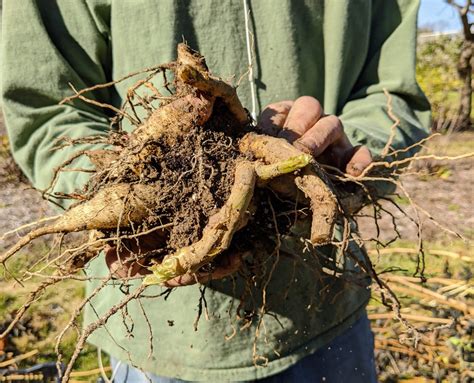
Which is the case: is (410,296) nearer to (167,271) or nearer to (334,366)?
(334,366)

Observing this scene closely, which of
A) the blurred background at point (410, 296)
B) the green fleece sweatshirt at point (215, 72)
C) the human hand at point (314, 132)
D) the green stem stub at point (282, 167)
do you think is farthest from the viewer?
the blurred background at point (410, 296)

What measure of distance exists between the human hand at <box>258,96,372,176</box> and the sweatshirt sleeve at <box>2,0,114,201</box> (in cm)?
43

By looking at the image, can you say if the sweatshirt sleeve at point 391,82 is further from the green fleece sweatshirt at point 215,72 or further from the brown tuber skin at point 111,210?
the brown tuber skin at point 111,210

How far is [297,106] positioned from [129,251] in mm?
436

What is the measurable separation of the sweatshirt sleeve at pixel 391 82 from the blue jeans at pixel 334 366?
51cm

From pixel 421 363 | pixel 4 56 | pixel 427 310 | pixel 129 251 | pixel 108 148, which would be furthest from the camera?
pixel 427 310

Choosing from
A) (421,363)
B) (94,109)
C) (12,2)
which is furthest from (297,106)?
(421,363)

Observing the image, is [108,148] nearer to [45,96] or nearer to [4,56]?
[45,96]

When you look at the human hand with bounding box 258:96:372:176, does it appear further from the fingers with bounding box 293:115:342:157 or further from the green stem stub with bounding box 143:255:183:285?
the green stem stub with bounding box 143:255:183:285

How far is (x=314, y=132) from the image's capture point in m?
1.00

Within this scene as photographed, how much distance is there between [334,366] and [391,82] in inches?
29.4

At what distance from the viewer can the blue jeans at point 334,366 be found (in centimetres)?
127

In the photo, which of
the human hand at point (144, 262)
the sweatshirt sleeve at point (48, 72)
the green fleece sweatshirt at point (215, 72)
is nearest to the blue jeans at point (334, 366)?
the green fleece sweatshirt at point (215, 72)

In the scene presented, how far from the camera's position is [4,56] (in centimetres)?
127
